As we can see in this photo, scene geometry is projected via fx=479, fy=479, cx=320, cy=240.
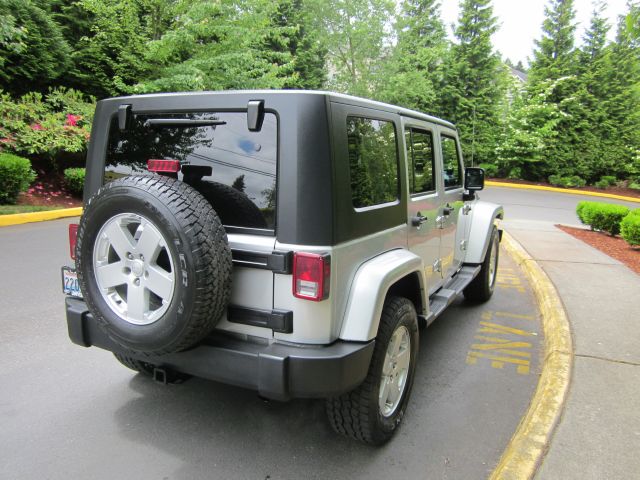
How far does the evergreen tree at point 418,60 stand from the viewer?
863 inches

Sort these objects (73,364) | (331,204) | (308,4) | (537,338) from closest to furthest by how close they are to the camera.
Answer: (331,204)
(73,364)
(537,338)
(308,4)

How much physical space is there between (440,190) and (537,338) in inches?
73.0

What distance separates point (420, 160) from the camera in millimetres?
3693

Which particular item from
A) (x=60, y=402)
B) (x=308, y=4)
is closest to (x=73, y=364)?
(x=60, y=402)

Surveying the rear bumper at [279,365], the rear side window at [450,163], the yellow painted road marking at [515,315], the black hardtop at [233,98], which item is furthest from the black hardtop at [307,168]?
the yellow painted road marking at [515,315]

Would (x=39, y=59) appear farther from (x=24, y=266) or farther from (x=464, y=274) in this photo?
(x=464, y=274)

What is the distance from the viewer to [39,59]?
13.8m

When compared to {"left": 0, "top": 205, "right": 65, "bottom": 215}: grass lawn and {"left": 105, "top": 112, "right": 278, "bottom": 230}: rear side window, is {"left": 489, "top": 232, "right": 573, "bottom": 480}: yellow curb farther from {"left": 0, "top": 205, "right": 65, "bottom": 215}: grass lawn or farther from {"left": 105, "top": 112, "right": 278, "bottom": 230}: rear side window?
{"left": 0, "top": 205, "right": 65, "bottom": 215}: grass lawn

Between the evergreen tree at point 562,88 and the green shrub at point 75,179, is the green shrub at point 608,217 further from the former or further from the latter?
the evergreen tree at point 562,88

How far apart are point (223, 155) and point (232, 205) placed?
270 mm

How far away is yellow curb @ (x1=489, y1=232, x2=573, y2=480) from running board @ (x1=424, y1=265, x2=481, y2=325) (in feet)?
2.79

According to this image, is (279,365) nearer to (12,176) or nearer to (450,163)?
(450,163)

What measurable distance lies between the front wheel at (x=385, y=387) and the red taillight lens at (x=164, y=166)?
1393mm

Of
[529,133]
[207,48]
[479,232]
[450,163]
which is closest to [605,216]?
[479,232]
